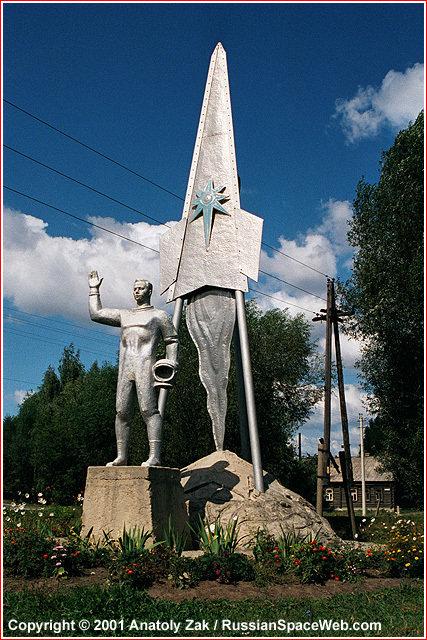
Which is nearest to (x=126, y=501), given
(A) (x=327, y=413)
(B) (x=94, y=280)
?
(B) (x=94, y=280)

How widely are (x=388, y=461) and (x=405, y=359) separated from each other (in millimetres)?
3129

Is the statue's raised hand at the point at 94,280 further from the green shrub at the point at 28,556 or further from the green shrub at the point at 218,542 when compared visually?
the green shrub at the point at 218,542

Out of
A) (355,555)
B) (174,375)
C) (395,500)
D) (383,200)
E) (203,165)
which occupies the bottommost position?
(395,500)

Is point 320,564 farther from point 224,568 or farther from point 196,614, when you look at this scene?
point 196,614

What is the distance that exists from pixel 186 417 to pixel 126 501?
33.1 feet

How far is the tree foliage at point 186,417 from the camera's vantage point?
54.6 ft

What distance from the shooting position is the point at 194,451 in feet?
54.0

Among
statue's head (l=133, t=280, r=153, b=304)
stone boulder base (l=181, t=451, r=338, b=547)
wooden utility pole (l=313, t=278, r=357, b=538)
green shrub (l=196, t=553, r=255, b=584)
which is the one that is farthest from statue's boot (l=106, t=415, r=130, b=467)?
wooden utility pole (l=313, t=278, r=357, b=538)

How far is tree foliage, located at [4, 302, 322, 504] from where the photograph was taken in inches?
655

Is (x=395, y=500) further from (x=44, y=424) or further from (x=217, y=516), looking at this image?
(x=217, y=516)

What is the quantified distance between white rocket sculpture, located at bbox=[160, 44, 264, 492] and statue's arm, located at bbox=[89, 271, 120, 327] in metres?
2.21

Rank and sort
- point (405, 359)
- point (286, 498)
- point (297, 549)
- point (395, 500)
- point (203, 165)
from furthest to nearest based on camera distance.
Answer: point (395, 500)
point (405, 359)
point (203, 165)
point (286, 498)
point (297, 549)

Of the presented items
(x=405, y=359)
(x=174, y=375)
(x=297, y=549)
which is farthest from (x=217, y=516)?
(x=405, y=359)

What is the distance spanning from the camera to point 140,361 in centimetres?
747
